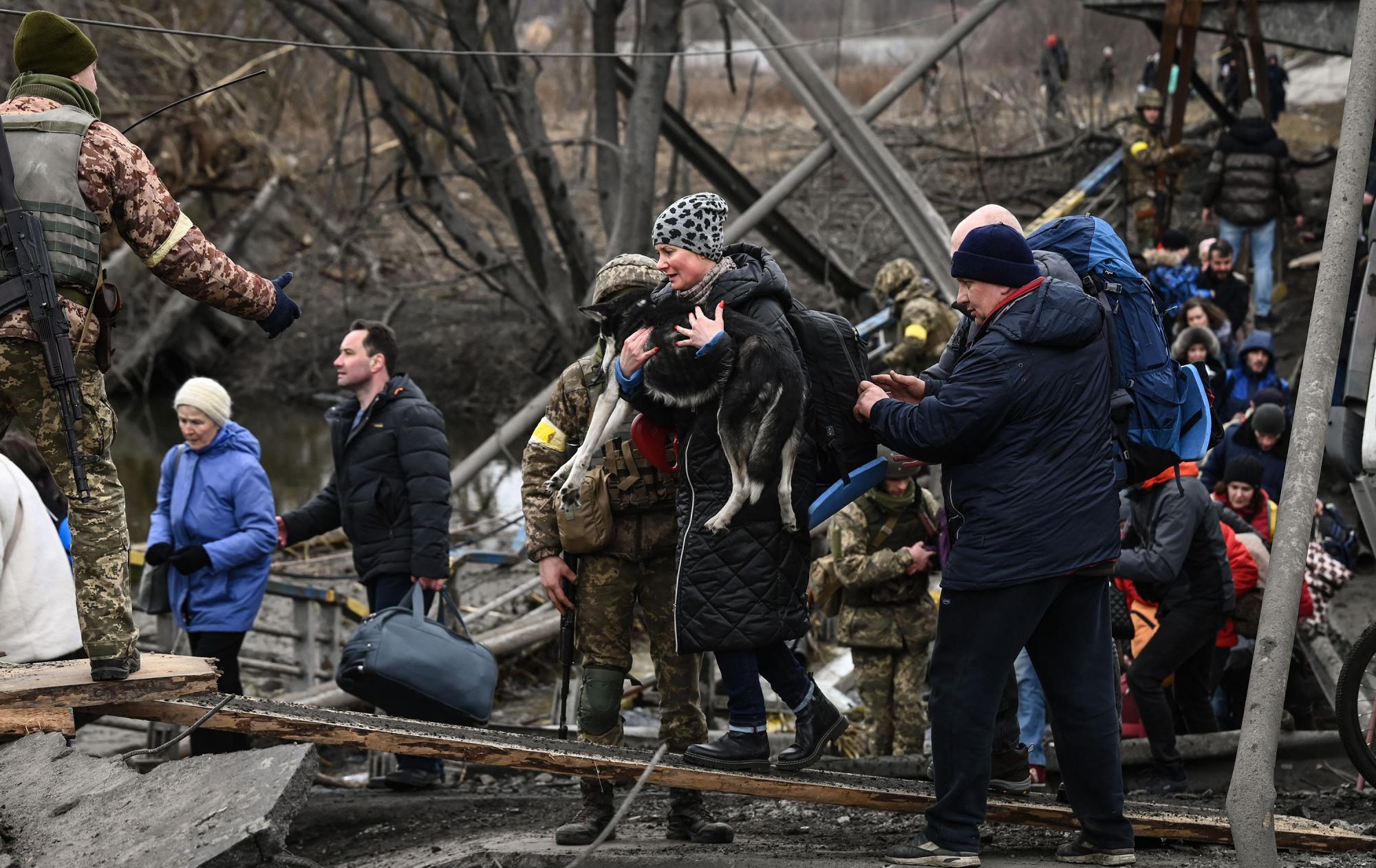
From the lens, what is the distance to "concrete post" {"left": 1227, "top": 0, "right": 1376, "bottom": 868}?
4.63 meters

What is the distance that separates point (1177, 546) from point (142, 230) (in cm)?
433

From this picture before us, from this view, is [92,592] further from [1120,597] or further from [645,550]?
[1120,597]

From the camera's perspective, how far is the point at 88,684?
4785 millimetres

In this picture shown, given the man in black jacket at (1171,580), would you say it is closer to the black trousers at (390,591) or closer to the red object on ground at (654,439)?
the red object on ground at (654,439)

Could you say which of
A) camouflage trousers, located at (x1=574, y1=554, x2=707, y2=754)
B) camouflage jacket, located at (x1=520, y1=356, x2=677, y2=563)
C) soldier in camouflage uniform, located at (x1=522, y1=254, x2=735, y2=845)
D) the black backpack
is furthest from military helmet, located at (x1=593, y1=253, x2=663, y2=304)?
camouflage trousers, located at (x1=574, y1=554, x2=707, y2=754)

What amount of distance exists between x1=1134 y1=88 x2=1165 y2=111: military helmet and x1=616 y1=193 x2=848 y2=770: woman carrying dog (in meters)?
9.21

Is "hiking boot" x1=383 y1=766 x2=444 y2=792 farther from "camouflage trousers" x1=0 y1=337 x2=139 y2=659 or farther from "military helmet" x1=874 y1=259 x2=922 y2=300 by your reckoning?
"military helmet" x1=874 y1=259 x2=922 y2=300

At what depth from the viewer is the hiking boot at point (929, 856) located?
14.9 feet

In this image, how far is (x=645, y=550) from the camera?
17.0 feet

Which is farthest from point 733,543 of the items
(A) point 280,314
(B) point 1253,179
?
(B) point 1253,179

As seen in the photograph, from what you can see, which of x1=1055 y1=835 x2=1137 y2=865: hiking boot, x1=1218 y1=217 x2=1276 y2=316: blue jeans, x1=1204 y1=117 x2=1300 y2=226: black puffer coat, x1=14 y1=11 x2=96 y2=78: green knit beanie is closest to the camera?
x1=14 y1=11 x2=96 y2=78: green knit beanie

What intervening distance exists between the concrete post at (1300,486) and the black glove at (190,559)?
14.1ft

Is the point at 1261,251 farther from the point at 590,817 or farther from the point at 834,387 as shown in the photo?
the point at 590,817

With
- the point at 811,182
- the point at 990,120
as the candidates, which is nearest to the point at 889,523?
the point at 811,182
